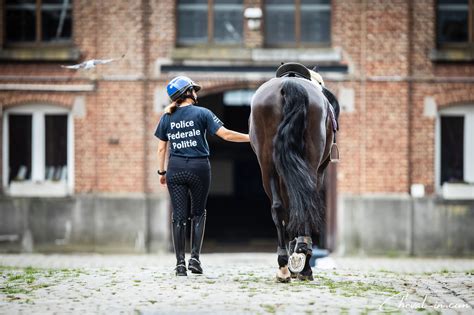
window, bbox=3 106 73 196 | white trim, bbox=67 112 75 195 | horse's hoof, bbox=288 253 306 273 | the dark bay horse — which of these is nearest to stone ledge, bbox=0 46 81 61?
window, bbox=3 106 73 196

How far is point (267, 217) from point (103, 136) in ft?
34.7

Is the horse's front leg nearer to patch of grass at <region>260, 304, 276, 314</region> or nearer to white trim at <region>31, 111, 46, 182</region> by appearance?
patch of grass at <region>260, 304, 276, 314</region>

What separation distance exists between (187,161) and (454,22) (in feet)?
37.9

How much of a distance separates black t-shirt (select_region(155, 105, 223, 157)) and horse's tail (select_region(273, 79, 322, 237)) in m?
1.14

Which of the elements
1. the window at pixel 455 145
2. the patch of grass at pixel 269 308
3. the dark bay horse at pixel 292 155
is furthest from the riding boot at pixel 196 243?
the window at pixel 455 145

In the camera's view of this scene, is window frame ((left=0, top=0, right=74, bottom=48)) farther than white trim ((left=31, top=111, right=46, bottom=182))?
Yes

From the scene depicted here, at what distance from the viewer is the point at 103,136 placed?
1989 centimetres

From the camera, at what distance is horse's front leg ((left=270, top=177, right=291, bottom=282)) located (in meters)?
9.39

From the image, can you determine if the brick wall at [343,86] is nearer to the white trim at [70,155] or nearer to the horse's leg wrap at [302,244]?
the white trim at [70,155]

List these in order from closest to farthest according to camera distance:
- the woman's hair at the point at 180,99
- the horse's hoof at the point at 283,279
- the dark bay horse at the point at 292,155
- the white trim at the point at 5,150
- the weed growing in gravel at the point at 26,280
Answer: the weed growing in gravel at the point at 26,280 → the dark bay horse at the point at 292,155 → the horse's hoof at the point at 283,279 → the woman's hair at the point at 180,99 → the white trim at the point at 5,150

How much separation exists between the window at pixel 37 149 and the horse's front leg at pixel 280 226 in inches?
441

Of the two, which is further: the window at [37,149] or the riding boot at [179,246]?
the window at [37,149]

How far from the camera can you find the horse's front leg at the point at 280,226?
9.39 metres

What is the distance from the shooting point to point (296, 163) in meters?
9.12
